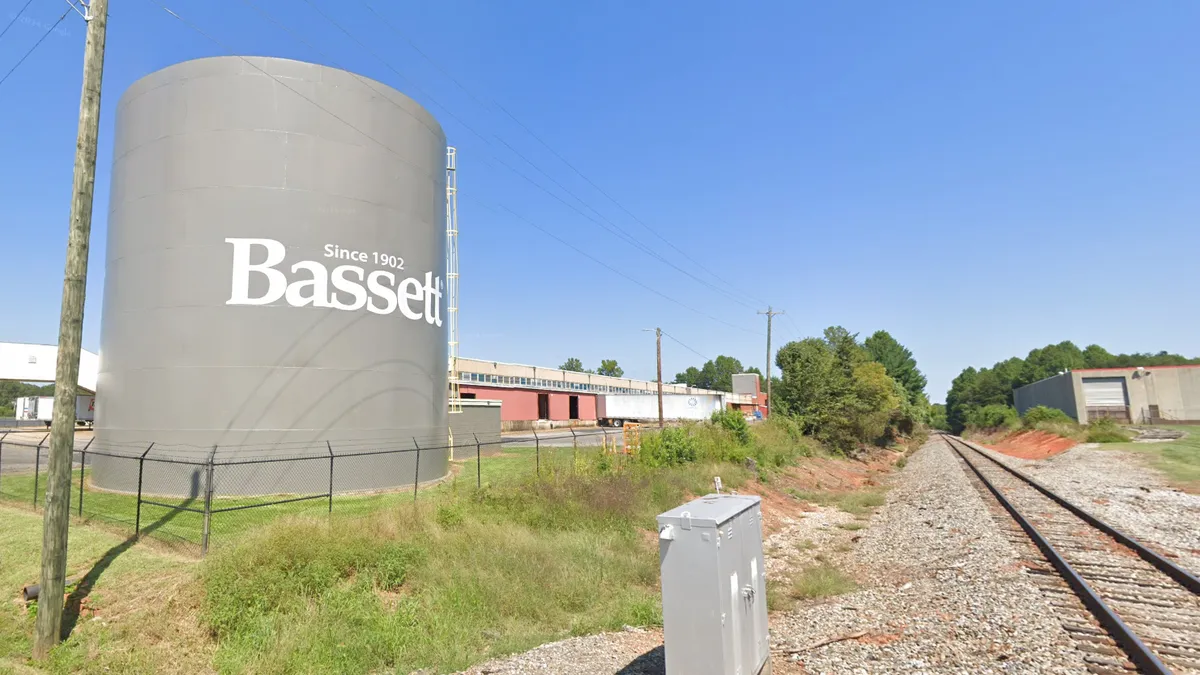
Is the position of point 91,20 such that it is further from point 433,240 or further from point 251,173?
point 433,240

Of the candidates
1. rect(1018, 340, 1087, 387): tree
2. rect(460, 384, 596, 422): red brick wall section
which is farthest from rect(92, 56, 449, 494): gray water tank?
rect(1018, 340, 1087, 387): tree

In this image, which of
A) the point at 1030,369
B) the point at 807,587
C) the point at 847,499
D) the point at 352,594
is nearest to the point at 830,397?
the point at 847,499

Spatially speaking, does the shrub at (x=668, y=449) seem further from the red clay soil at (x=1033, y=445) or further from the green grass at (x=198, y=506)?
the red clay soil at (x=1033, y=445)

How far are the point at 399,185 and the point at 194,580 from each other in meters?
12.5

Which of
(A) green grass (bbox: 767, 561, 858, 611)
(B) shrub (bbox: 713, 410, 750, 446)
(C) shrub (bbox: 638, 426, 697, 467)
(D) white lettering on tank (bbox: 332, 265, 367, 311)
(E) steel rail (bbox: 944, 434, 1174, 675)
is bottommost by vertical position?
(A) green grass (bbox: 767, 561, 858, 611)

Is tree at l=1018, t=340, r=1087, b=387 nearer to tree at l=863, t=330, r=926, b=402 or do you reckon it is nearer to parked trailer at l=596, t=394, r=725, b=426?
tree at l=863, t=330, r=926, b=402

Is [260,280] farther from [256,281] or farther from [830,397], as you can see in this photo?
[830,397]

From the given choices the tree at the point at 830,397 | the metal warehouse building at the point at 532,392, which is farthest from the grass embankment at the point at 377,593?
the metal warehouse building at the point at 532,392

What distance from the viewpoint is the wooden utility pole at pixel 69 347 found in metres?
8.07

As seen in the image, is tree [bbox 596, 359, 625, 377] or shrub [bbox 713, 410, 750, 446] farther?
tree [bbox 596, 359, 625, 377]

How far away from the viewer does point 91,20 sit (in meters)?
8.53

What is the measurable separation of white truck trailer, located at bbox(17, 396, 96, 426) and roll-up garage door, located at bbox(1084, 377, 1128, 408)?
295 feet

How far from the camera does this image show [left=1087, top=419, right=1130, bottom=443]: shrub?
135 ft

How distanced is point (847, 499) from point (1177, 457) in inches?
810
